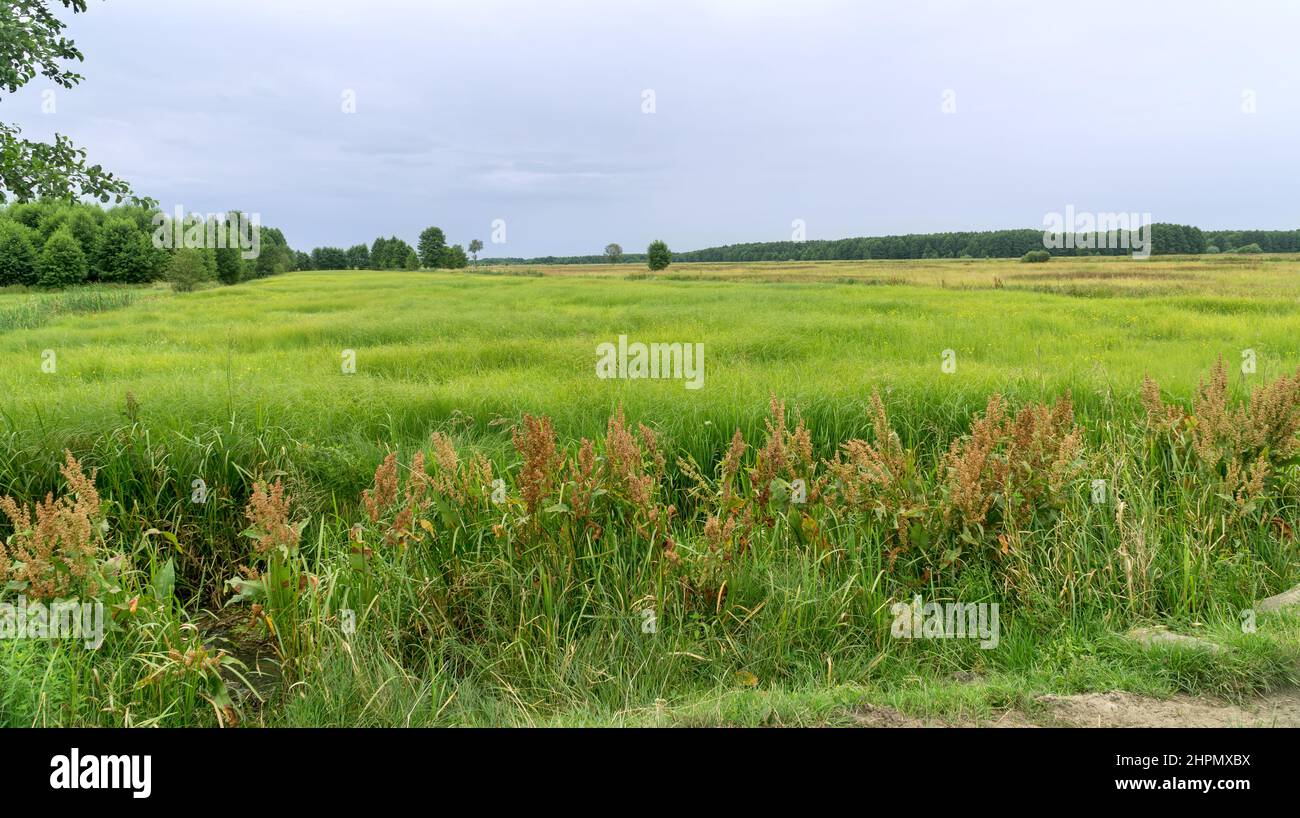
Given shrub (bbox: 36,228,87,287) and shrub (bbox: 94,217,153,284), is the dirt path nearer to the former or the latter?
shrub (bbox: 36,228,87,287)

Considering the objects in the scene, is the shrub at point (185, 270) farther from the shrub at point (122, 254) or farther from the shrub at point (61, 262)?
the shrub at point (122, 254)

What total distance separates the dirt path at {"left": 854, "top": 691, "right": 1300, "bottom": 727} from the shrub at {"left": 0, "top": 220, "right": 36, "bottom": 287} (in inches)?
2666

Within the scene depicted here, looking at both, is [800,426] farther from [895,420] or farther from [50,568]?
[50,568]

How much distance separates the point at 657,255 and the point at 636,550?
2822 inches

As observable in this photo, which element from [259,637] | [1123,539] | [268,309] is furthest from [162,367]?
[268,309]

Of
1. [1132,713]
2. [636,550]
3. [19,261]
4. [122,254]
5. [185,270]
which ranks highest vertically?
[122,254]

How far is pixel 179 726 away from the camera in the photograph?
10.7 feet

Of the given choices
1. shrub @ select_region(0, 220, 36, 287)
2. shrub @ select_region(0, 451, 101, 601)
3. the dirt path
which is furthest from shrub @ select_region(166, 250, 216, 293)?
the dirt path

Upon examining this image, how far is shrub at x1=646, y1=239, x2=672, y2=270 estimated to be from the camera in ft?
244

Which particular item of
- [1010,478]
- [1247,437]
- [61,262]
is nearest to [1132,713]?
[1010,478]

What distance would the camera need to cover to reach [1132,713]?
10.1 ft

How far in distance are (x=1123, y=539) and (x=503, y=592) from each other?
3.88 metres

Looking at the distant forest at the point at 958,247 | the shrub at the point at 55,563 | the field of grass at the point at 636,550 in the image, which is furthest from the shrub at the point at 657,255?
the shrub at the point at 55,563

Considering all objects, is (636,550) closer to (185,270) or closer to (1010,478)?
(1010,478)
